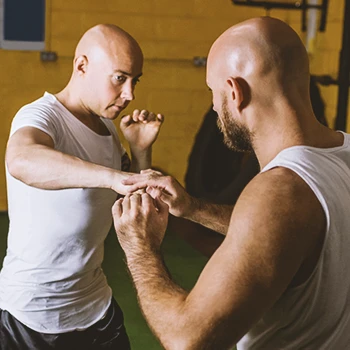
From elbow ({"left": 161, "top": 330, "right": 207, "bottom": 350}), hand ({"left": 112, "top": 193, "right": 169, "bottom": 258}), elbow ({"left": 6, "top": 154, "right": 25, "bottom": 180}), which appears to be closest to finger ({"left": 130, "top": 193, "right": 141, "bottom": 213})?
hand ({"left": 112, "top": 193, "right": 169, "bottom": 258})

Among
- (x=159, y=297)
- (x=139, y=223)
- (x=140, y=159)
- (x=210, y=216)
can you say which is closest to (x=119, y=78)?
(x=140, y=159)

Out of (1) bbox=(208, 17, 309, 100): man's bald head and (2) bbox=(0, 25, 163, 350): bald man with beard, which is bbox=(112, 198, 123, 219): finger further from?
(2) bbox=(0, 25, 163, 350): bald man with beard

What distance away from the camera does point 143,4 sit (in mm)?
6109

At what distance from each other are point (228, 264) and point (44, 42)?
508 cm

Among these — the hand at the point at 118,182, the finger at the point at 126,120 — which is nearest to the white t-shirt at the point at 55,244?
the finger at the point at 126,120

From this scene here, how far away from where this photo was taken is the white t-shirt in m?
2.25

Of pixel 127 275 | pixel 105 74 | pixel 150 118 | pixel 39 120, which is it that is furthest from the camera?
pixel 127 275

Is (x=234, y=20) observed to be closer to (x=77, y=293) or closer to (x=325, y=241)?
(x=77, y=293)

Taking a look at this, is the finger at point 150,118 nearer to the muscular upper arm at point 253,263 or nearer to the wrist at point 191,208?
the wrist at point 191,208

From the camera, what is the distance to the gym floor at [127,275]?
12.3 ft

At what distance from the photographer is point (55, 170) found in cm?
192

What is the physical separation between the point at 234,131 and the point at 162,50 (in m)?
4.85

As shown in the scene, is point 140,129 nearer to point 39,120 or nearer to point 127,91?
point 127,91

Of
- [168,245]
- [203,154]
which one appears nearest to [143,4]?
[203,154]
